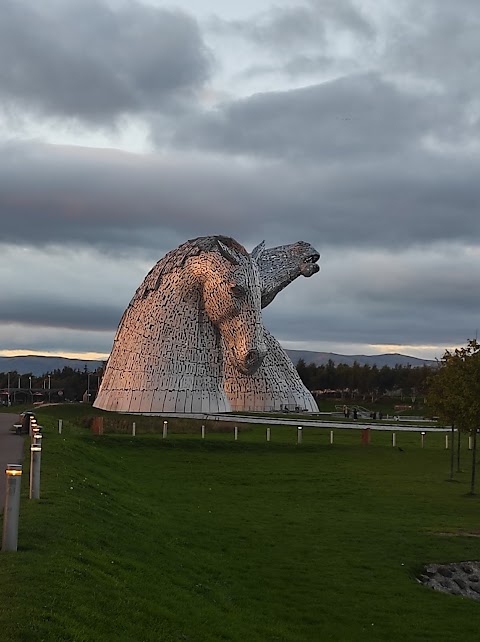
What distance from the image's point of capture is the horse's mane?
46656 mm

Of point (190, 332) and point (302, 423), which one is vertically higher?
point (190, 332)

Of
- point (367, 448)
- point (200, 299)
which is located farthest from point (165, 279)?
point (367, 448)

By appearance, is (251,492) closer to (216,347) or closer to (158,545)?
(158,545)

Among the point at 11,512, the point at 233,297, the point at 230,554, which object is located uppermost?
the point at 233,297

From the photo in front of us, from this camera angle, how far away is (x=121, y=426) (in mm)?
36906

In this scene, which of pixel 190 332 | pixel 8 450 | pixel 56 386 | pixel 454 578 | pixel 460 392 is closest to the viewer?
pixel 454 578

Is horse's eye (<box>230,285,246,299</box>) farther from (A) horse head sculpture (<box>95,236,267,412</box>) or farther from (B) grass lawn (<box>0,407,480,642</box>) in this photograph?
(B) grass lawn (<box>0,407,480,642</box>)

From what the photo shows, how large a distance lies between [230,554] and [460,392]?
12.0 metres

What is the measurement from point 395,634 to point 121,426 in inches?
1096

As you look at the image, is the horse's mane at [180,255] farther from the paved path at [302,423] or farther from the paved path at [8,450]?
the paved path at [8,450]

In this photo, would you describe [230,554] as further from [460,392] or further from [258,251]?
[258,251]

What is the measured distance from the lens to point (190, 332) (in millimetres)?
47281

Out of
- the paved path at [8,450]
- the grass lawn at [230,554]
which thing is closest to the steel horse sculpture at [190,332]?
the paved path at [8,450]

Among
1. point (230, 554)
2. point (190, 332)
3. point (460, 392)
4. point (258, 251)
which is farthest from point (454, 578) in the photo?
point (258, 251)
